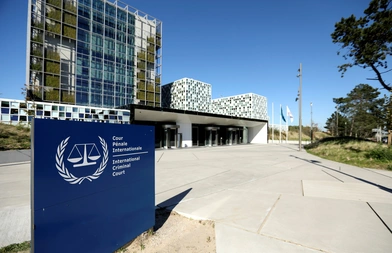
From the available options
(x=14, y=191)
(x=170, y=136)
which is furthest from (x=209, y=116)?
(x=14, y=191)

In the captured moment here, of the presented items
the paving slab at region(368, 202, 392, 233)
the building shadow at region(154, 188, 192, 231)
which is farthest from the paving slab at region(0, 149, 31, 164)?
the paving slab at region(368, 202, 392, 233)

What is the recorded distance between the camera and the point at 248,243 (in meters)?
3.16

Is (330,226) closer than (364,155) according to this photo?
Yes

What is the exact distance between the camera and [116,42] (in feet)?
135

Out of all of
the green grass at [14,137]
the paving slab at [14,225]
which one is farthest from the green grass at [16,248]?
the green grass at [14,137]

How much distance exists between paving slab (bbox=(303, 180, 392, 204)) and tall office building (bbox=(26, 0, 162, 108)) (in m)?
32.6

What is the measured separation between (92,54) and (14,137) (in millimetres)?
27367

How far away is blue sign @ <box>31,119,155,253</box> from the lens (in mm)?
2020

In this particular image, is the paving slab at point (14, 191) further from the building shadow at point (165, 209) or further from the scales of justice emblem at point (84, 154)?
the scales of justice emblem at point (84, 154)

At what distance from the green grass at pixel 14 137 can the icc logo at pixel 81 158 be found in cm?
1635

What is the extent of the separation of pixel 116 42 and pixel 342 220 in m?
46.7

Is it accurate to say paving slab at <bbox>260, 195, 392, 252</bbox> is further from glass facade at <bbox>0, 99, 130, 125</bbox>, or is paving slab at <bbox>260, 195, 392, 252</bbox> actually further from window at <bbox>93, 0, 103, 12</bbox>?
window at <bbox>93, 0, 103, 12</bbox>

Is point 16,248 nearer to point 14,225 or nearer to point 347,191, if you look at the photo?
point 14,225

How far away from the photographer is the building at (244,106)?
68706 millimetres
